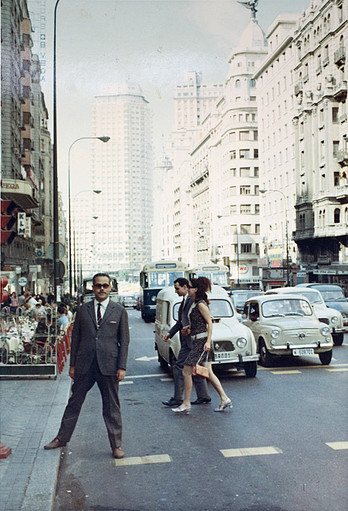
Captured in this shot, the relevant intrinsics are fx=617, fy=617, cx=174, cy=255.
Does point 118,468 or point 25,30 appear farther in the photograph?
point 25,30

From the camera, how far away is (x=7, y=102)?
3491cm

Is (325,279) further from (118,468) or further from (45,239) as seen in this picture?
(118,468)

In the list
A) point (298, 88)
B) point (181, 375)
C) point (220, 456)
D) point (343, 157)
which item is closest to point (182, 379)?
point (181, 375)

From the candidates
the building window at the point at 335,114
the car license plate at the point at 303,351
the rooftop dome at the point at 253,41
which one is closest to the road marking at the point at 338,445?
the car license plate at the point at 303,351

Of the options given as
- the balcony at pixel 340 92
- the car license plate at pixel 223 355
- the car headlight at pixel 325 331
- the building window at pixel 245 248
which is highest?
the balcony at pixel 340 92

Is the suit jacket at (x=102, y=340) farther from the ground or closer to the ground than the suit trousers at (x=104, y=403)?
farther from the ground

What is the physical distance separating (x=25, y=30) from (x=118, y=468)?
44.9 metres

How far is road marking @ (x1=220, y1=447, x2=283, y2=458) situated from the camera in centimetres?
663

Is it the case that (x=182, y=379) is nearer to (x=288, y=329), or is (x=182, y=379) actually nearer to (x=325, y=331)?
(x=288, y=329)

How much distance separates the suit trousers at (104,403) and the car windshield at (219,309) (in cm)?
641

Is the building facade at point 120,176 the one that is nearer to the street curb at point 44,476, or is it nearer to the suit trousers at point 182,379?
the suit trousers at point 182,379

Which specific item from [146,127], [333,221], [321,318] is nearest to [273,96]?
[333,221]

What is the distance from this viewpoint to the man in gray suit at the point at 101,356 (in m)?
6.67

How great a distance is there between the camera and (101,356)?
6652 millimetres
